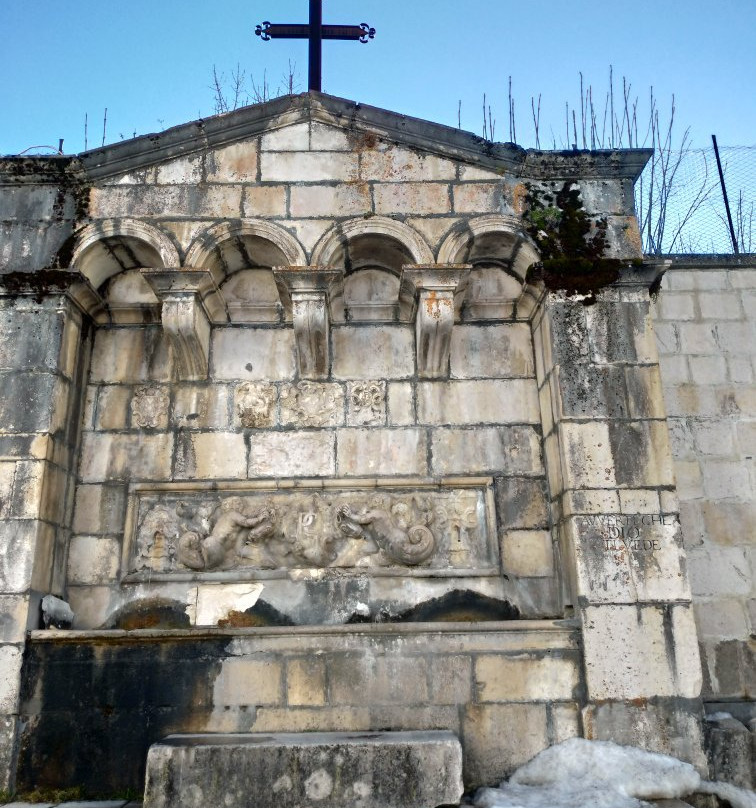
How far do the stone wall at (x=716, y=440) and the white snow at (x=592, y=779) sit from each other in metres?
1.45

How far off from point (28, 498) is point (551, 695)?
3.77 metres

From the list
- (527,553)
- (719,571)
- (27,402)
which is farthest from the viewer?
(719,571)

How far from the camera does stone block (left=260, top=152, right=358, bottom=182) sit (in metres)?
6.20

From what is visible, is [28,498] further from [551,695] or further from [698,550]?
[698,550]

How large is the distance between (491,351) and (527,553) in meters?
1.66

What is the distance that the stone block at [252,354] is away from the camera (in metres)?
6.27

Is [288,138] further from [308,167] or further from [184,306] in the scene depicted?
[184,306]

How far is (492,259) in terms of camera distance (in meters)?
6.35

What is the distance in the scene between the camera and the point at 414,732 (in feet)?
16.1

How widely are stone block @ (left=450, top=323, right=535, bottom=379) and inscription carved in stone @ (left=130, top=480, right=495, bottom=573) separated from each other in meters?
0.99

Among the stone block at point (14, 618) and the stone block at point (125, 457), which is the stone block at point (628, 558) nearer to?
the stone block at point (125, 457)

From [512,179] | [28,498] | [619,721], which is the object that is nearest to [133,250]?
[28,498]

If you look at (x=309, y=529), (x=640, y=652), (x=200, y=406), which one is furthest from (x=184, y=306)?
(x=640, y=652)

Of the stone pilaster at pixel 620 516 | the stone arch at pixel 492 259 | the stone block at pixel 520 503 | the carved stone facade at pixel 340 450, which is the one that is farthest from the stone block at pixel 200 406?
the stone pilaster at pixel 620 516
